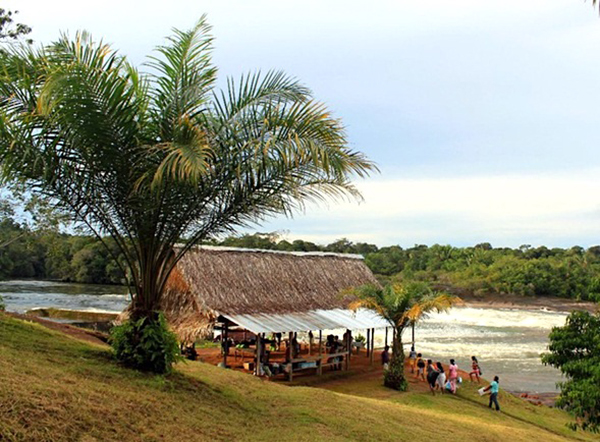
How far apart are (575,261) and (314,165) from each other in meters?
57.9

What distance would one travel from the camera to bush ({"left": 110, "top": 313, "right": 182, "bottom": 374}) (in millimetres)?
8070

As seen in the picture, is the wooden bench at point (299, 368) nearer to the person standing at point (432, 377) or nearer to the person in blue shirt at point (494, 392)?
the person standing at point (432, 377)

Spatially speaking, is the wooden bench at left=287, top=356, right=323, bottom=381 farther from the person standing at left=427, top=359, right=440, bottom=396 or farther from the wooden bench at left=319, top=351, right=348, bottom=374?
the person standing at left=427, top=359, right=440, bottom=396

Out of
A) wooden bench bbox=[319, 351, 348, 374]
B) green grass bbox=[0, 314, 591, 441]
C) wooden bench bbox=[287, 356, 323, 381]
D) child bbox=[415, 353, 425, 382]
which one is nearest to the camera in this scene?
green grass bbox=[0, 314, 591, 441]

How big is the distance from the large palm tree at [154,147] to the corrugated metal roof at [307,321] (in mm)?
7193

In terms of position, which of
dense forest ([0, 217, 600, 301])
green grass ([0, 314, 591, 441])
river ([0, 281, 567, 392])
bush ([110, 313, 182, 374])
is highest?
dense forest ([0, 217, 600, 301])

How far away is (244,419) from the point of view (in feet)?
24.7

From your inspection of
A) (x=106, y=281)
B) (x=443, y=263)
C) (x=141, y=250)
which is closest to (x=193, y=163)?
(x=141, y=250)

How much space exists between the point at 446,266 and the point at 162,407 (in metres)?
63.7

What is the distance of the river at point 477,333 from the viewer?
24288 millimetres

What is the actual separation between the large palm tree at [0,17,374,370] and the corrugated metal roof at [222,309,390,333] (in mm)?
7193

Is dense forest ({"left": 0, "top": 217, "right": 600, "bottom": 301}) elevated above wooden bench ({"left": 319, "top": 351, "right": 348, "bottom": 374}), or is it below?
above

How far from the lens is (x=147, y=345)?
802cm

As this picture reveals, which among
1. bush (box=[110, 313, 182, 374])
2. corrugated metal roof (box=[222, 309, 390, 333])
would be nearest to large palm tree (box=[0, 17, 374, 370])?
bush (box=[110, 313, 182, 374])
